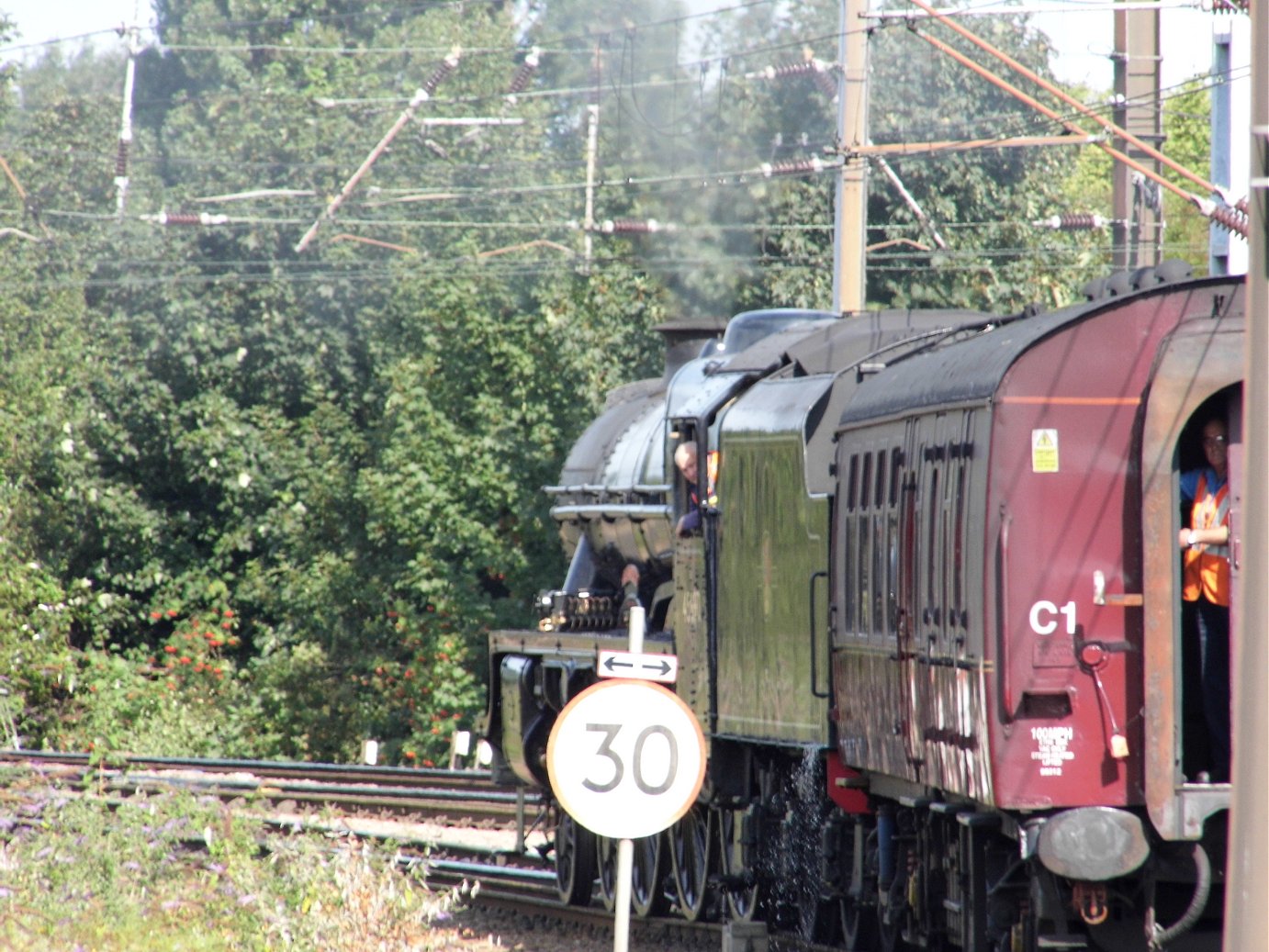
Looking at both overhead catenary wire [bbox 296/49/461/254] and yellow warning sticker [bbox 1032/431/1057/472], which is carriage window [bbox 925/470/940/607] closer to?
yellow warning sticker [bbox 1032/431/1057/472]

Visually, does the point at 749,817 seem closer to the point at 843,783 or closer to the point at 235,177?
the point at 843,783

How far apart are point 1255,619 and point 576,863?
34.1ft

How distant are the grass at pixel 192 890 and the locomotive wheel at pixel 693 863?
1564 mm

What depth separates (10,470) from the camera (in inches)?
1325

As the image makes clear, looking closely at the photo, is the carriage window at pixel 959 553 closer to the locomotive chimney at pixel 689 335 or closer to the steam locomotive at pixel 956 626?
the steam locomotive at pixel 956 626

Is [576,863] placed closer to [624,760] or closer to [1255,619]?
[624,760]

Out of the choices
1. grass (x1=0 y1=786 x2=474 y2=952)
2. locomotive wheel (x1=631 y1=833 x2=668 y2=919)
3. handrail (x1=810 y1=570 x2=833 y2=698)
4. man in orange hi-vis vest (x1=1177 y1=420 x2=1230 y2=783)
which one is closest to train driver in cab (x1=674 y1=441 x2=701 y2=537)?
handrail (x1=810 y1=570 x2=833 y2=698)

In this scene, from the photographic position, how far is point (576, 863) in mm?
15930

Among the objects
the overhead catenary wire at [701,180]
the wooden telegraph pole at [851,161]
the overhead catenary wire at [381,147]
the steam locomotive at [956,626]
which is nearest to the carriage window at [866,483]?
the steam locomotive at [956,626]

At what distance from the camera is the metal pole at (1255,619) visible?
19.7ft

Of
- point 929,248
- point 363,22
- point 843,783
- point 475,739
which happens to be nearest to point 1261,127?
point 843,783

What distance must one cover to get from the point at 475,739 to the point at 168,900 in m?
16.0

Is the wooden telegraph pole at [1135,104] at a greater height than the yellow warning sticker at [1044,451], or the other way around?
the wooden telegraph pole at [1135,104]

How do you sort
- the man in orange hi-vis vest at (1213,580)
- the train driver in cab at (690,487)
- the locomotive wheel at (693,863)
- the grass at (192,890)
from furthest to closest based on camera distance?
the locomotive wheel at (693,863) < the train driver in cab at (690,487) < the grass at (192,890) < the man in orange hi-vis vest at (1213,580)
